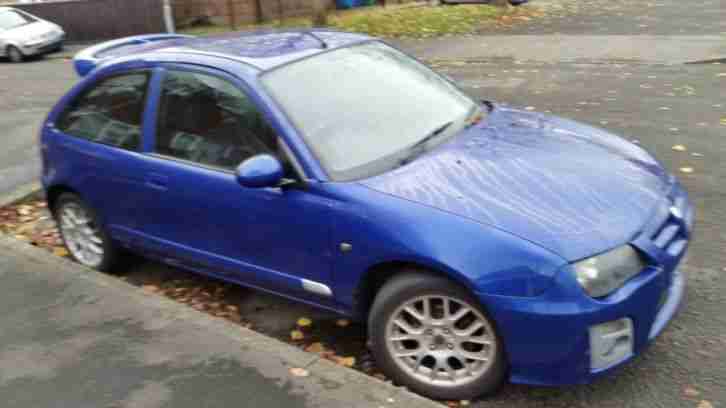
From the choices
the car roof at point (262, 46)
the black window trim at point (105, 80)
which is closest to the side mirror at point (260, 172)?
the car roof at point (262, 46)

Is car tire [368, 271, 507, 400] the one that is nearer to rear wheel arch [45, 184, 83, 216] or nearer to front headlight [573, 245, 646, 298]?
front headlight [573, 245, 646, 298]

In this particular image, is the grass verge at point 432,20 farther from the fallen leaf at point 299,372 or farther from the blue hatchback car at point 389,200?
the fallen leaf at point 299,372

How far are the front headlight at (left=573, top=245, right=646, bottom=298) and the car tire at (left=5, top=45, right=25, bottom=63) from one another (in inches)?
834

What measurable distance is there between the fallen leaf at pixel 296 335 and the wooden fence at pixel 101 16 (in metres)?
21.4

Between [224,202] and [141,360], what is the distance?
3.08ft

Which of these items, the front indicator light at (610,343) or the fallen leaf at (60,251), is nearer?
the front indicator light at (610,343)

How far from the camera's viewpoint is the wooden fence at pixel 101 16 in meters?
23.8

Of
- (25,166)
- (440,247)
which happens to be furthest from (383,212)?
(25,166)

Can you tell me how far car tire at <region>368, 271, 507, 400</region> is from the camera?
3.22 m

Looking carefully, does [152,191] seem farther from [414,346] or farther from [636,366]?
[636,366]

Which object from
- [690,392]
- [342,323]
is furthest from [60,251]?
[690,392]

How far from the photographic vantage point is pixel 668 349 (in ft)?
12.0

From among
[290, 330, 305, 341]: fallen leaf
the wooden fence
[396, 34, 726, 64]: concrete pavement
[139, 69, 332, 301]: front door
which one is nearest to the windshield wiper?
[139, 69, 332, 301]: front door

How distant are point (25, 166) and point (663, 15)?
1493 centimetres
